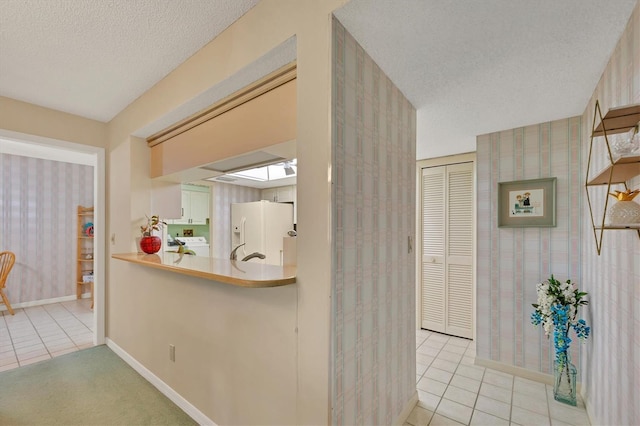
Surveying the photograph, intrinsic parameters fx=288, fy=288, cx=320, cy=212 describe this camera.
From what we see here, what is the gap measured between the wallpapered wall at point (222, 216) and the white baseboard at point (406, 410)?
4.28 m

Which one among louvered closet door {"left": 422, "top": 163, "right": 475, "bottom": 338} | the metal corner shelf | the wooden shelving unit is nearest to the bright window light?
louvered closet door {"left": 422, "top": 163, "right": 475, "bottom": 338}

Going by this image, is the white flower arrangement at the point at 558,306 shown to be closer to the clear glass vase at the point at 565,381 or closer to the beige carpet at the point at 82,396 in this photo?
the clear glass vase at the point at 565,381

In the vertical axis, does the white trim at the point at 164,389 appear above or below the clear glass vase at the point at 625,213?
below

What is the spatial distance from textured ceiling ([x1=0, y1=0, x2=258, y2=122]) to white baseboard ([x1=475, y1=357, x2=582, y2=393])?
3.34 metres

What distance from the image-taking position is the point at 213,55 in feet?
5.84

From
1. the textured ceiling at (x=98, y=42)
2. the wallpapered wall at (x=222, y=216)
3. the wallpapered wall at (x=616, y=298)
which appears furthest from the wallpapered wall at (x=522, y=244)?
the wallpapered wall at (x=222, y=216)

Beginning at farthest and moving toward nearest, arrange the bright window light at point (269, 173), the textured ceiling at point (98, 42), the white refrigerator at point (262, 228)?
the white refrigerator at point (262, 228), the bright window light at point (269, 173), the textured ceiling at point (98, 42)

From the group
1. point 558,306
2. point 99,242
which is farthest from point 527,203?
point 99,242

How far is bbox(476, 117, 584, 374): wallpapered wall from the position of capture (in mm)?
2340

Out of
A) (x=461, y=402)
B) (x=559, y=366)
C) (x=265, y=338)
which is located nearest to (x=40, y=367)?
(x=265, y=338)

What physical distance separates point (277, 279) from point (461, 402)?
6.16 ft

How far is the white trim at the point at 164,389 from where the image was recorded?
6.06 ft

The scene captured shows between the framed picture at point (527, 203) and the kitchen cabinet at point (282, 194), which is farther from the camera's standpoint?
the kitchen cabinet at point (282, 194)

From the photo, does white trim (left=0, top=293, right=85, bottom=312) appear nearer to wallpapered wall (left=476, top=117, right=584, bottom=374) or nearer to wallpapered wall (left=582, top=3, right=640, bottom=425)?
wallpapered wall (left=476, top=117, right=584, bottom=374)
